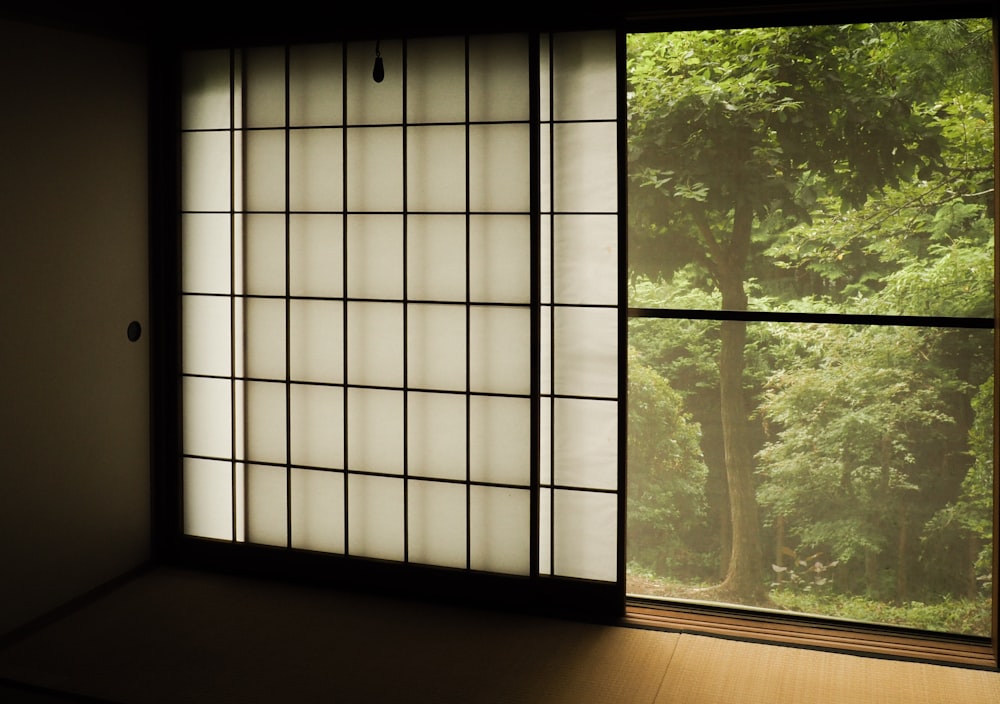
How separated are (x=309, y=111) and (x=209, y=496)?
1.81 m

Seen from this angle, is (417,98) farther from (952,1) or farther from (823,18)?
(952,1)

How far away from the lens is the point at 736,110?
803 cm

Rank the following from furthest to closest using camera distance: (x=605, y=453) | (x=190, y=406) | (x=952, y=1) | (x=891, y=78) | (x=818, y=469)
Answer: (x=818, y=469) < (x=891, y=78) < (x=190, y=406) < (x=605, y=453) < (x=952, y=1)

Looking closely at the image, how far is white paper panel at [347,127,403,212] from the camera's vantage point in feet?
12.4

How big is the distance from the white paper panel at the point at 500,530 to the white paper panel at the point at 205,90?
6.70 feet

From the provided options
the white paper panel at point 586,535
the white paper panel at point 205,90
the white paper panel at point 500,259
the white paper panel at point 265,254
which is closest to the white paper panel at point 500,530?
the white paper panel at point 586,535

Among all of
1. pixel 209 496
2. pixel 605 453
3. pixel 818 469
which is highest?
pixel 605 453

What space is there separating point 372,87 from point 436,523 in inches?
73.9

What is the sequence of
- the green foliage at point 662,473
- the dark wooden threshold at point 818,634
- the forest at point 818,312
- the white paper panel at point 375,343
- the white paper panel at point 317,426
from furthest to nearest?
1. the green foliage at point 662,473
2. the forest at point 818,312
3. the white paper panel at point 317,426
4. the white paper panel at point 375,343
5. the dark wooden threshold at point 818,634

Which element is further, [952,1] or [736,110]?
[736,110]

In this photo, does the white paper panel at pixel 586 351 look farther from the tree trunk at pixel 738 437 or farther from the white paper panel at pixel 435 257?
the tree trunk at pixel 738 437

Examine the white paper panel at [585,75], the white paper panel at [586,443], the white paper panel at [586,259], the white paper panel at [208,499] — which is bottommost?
the white paper panel at [208,499]

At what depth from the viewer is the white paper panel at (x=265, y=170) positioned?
395 centimetres

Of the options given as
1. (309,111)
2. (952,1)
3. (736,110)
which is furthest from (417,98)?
(736,110)
